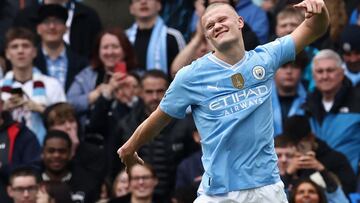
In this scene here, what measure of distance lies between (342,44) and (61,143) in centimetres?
318

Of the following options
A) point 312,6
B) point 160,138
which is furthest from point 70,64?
point 312,6

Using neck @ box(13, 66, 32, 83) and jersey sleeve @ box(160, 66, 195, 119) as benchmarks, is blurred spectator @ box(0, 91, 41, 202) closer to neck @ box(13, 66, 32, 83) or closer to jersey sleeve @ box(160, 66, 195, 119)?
neck @ box(13, 66, 32, 83)

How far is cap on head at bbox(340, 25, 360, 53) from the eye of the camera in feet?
49.6

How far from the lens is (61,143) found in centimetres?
1478

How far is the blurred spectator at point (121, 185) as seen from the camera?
1456cm

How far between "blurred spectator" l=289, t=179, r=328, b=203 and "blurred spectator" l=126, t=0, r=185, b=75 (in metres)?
3.15

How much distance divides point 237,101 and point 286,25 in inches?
209

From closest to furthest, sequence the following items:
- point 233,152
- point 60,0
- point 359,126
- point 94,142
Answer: point 233,152 → point 359,126 → point 94,142 → point 60,0

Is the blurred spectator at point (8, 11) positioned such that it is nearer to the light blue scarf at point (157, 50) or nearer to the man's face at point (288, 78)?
the light blue scarf at point (157, 50)

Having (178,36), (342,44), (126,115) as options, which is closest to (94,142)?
(126,115)

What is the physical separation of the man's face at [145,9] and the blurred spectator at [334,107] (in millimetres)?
2229

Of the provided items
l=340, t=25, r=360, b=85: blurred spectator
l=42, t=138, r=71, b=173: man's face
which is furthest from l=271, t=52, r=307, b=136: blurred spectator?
l=42, t=138, r=71, b=173: man's face

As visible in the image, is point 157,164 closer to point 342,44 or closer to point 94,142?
point 94,142

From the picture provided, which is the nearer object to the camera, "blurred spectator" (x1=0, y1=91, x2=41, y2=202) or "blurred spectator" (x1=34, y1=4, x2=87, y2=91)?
"blurred spectator" (x1=0, y1=91, x2=41, y2=202)
